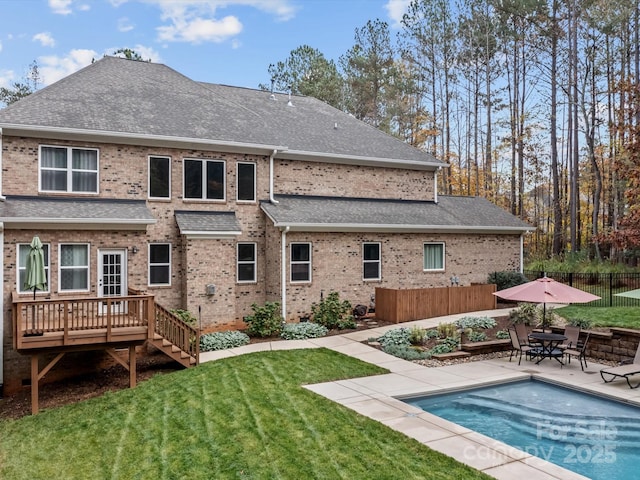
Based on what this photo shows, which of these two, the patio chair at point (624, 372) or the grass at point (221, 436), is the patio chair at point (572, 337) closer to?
the patio chair at point (624, 372)

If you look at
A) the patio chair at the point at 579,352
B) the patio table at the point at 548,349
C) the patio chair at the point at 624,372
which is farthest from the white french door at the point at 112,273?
the patio chair at the point at 624,372

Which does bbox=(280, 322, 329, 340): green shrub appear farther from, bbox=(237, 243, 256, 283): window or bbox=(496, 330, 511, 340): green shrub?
bbox=(496, 330, 511, 340): green shrub

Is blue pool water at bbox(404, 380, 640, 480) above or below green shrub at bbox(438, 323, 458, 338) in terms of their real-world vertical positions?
below

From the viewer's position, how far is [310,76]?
40719mm

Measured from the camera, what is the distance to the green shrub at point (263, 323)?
51.6 ft

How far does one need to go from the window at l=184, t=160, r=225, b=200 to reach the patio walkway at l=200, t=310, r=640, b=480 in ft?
18.9

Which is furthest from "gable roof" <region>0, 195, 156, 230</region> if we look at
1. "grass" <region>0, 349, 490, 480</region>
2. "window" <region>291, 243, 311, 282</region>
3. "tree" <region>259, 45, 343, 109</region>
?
"tree" <region>259, 45, 343, 109</region>

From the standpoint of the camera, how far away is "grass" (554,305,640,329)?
15.7m

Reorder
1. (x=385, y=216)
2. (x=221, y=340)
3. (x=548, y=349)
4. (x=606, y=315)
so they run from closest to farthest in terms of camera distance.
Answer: (x=548, y=349), (x=221, y=340), (x=606, y=315), (x=385, y=216)

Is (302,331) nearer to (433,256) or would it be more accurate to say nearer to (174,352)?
(174,352)

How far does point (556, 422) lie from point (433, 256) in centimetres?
1179

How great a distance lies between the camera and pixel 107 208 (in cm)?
1498

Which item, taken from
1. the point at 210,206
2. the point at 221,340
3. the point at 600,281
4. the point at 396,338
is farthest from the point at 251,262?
the point at 600,281

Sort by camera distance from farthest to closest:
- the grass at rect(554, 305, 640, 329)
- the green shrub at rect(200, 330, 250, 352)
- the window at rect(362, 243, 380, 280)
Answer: the window at rect(362, 243, 380, 280)
the grass at rect(554, 305, 640, 329)
the green shrub at rect(200, 330, 250, 352)
